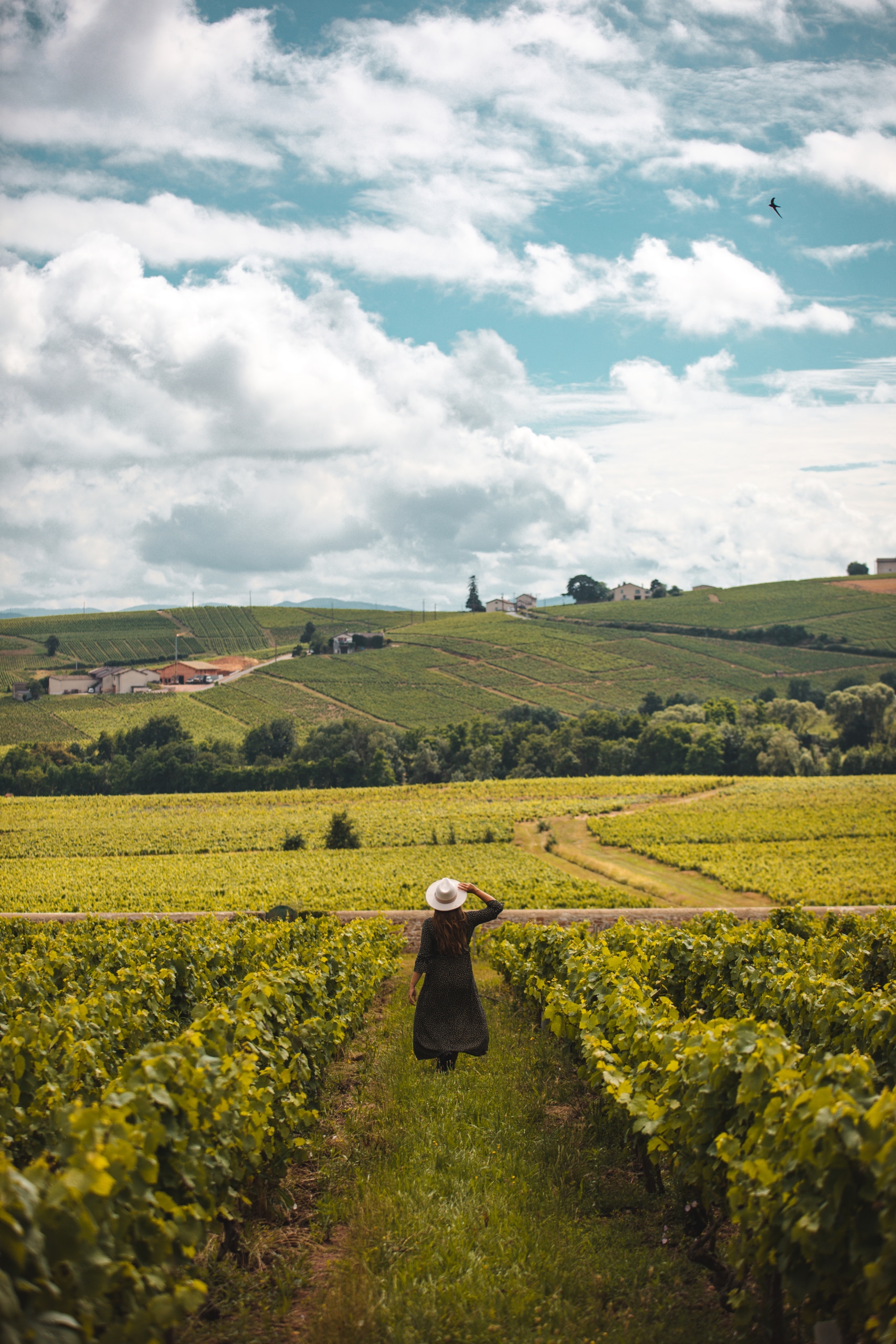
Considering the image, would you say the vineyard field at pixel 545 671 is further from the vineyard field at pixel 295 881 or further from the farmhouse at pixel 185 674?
the vineyard field at pixel 295 881

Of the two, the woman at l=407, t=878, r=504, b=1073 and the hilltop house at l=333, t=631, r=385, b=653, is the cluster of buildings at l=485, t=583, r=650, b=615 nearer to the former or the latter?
the hilltop house at l=333, t=631, r=385, b=653

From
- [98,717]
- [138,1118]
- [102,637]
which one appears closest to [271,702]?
[98,717]

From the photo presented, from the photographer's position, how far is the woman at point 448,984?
7.20 meters

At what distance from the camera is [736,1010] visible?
7973 mm

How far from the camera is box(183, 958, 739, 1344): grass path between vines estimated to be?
396 centimetres

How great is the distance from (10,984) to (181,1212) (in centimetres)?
529

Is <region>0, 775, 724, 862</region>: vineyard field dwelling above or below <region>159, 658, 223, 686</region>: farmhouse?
below

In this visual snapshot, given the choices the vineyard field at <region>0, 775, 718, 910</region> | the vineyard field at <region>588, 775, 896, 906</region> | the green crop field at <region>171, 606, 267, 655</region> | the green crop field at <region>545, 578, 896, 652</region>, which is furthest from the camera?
the green crop field at <region>171, 606, 267, 655</region>

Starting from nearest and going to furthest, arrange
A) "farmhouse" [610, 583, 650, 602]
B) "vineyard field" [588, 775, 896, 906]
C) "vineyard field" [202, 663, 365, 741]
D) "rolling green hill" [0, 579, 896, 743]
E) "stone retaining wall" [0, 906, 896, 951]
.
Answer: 1. "stone retaining wall" [0, 906, 896, 951]
2. "vineyard field" [588, 775, 896, 906]
3. "vineyard field" [202, 663, 365, 741]
4. "rolling green hill" [0, 579, 896, 743]
5. "farmhouse" [610, 583, 650, 602]

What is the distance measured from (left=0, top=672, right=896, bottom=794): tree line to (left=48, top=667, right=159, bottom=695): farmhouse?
21085 mm

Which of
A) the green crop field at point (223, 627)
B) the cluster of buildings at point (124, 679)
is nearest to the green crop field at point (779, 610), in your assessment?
the green crop field at point (223, 627)

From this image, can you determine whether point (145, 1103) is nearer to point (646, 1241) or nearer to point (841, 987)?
point (646, 1241)

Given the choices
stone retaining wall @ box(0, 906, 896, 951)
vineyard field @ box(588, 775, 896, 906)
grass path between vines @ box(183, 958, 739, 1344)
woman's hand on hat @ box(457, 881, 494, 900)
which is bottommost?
vineyard field @ box(588, 775, 896, 906)

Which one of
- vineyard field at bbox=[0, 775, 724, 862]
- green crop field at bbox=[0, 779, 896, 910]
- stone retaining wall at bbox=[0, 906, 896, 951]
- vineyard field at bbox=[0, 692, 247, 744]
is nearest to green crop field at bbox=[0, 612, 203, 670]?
vineyard field at bbox=[0, 692, 247, 744]
